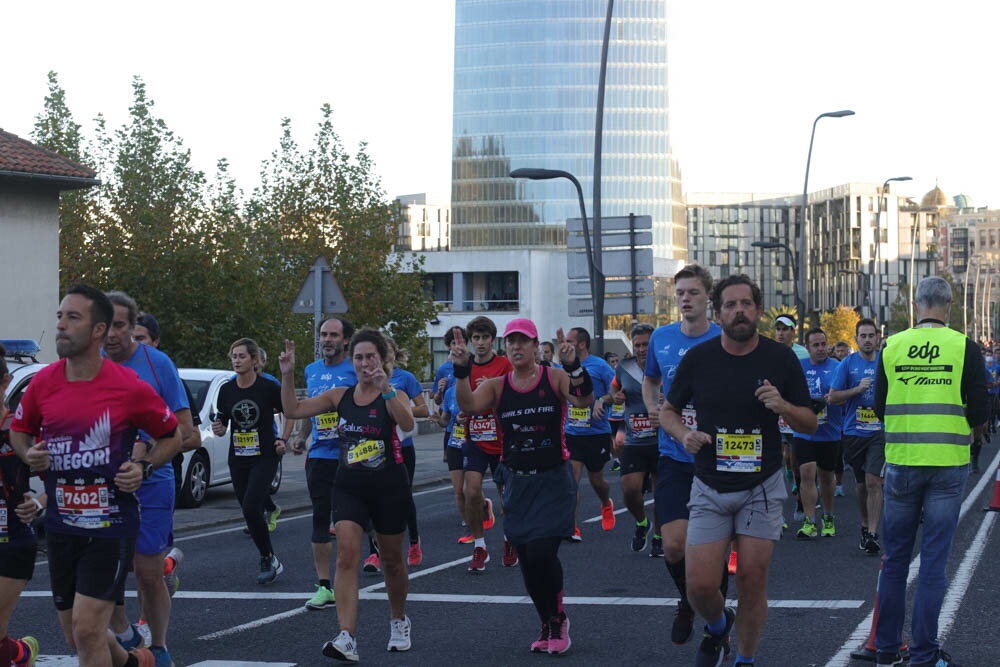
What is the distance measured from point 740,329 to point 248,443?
5400mm

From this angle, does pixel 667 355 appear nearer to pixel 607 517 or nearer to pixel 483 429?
pixel 483 429

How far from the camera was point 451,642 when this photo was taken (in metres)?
8.02

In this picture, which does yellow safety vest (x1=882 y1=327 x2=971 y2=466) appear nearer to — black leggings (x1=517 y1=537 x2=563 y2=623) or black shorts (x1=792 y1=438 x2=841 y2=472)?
black leggings (x1=517 y1=537 x2=563 y2=623)

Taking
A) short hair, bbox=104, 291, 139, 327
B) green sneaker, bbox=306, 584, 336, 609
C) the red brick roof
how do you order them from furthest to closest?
the red brick roof, green sneaker, bbox=306, 584, 336, 609, short hair, bbox=104, 291, 139, 327

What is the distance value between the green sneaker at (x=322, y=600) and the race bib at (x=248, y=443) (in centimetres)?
173

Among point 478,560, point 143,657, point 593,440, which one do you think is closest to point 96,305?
point 143,657

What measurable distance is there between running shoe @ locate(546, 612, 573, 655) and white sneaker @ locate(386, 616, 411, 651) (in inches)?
31.5

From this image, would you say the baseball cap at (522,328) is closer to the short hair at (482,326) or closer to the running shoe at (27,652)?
the short hair at (482,326)

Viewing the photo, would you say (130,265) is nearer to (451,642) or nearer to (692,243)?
(451,642)

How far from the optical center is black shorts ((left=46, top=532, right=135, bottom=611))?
5648 millimetres

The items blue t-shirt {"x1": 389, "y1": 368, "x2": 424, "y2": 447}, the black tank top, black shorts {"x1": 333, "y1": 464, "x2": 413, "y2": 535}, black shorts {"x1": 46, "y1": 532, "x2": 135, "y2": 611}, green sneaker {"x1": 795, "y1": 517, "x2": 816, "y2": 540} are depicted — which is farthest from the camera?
green sneaker {"x1": 795, "y1": 517, "x2": 816, "y2": 540}

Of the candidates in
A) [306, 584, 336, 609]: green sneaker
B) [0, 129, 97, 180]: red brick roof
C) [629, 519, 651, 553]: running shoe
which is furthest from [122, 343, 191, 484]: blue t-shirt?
[0, 129, 97, 180]: red brick roof

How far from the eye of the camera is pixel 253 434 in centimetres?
1073

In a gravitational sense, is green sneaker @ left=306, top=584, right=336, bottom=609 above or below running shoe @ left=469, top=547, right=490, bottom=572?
above
